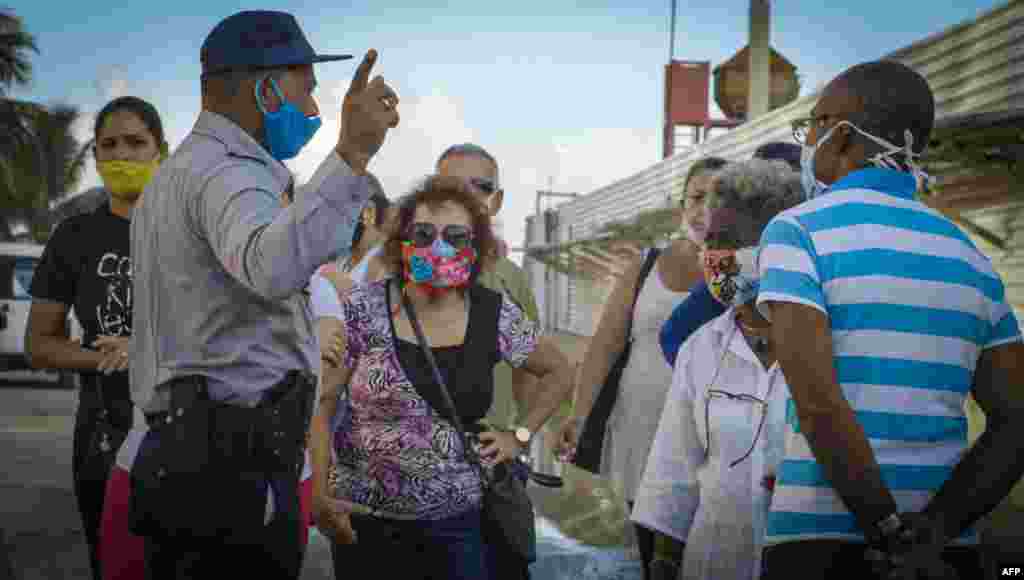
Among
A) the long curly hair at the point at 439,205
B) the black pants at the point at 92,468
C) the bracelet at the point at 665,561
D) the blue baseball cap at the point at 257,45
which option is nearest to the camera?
the blue baseball cap at the point at 257,45

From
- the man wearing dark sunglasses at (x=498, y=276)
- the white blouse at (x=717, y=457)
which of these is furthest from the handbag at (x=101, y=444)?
the white blouse at (x=717, y=457)

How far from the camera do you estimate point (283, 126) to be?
8.79ft

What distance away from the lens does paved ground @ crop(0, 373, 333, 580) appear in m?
6.43

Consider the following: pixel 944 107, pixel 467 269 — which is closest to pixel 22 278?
pixel 944 107

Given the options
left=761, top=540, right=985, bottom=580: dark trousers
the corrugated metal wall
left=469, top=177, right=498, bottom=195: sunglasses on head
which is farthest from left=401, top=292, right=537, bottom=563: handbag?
the corrugated metal wall

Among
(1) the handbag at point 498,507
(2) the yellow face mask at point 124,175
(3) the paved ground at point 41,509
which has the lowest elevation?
(3) the paved ground at point 41,509

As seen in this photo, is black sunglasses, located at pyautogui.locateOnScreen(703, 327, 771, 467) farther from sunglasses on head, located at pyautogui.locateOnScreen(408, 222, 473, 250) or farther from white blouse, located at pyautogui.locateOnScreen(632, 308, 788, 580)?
sunglasses on head, located at pyautogui.locateOnScreen(408, 222, 473, 250)

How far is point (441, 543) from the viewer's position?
3.72m

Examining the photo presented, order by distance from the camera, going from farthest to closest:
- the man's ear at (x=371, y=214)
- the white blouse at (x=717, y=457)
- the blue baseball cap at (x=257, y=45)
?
the man's ear at (x=371, y=214) < the white blouse at (x=717, y=457) < the blue baseball cap at (x=257, y=45)

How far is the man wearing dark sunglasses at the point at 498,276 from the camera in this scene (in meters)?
4.82

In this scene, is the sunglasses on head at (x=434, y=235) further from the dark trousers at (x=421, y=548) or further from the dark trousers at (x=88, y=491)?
the dark trousers at (x=88, y=491)

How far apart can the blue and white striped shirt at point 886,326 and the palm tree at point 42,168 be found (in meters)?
40.3

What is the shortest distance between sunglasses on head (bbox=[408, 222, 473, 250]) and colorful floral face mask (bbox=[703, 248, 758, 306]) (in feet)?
2.85

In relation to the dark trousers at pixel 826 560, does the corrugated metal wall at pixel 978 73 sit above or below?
above
